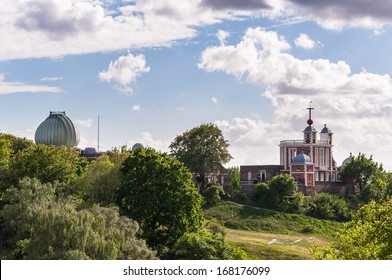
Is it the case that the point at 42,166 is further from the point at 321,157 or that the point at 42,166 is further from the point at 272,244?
the point at 321,157

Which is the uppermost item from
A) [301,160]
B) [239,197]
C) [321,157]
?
[321,157]

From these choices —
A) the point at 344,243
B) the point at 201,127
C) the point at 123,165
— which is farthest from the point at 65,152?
the point at 344,243

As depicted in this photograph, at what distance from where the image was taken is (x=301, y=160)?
10069cm

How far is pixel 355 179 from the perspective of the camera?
101 m

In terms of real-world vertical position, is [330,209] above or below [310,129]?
below

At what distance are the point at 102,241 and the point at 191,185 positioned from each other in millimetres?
16659

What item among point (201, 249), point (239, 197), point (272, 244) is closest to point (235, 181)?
point (239, 197)

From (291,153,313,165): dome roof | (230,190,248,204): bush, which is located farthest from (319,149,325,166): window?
(230,190,248,204): bush

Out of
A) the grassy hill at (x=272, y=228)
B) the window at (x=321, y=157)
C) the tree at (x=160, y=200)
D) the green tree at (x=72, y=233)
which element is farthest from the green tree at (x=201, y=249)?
the window at (x=321, y=157)

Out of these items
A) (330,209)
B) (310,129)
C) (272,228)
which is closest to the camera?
(272,228)

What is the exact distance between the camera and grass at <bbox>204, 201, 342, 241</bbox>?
80.7 m

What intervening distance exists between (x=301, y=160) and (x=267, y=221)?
1952 cm
